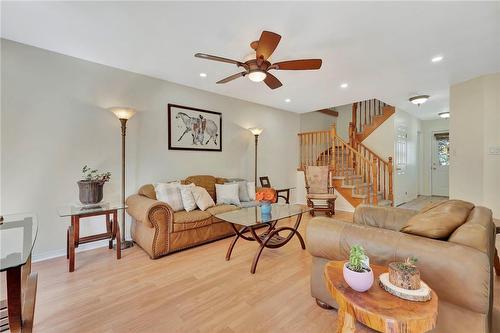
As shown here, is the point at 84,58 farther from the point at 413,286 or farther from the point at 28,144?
→ the point at 413,286

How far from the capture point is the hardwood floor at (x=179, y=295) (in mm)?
1636

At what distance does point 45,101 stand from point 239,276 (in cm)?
307

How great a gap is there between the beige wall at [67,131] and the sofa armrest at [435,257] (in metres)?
3.01

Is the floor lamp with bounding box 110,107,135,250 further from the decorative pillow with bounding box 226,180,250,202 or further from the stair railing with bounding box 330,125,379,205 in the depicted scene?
the stair railing with bounding box 330,125,379,205

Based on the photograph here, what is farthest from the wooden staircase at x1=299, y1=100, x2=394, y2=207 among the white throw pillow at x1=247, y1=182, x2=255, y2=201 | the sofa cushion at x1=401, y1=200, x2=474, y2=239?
the sofa cushion at x1=401, y1=200, x2=474, y2=239

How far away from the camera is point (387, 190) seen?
5734mm

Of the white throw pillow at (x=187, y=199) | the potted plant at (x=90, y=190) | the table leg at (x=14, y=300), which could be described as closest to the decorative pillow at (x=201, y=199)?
the white throw pillow at (x=187, y=199)

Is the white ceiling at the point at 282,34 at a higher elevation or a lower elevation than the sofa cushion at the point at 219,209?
higher

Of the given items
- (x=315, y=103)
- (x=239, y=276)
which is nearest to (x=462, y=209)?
(x=239, y=276)

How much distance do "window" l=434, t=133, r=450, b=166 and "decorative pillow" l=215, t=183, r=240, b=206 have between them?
7051 mm

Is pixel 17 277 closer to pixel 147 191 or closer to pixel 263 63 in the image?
pixel 147 191

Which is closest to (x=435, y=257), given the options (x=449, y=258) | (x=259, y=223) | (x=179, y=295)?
(x=449, y=258)

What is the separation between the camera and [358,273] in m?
1.10

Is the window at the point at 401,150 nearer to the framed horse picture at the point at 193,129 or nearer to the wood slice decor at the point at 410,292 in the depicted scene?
the framed horse picture at the point at 193,129
